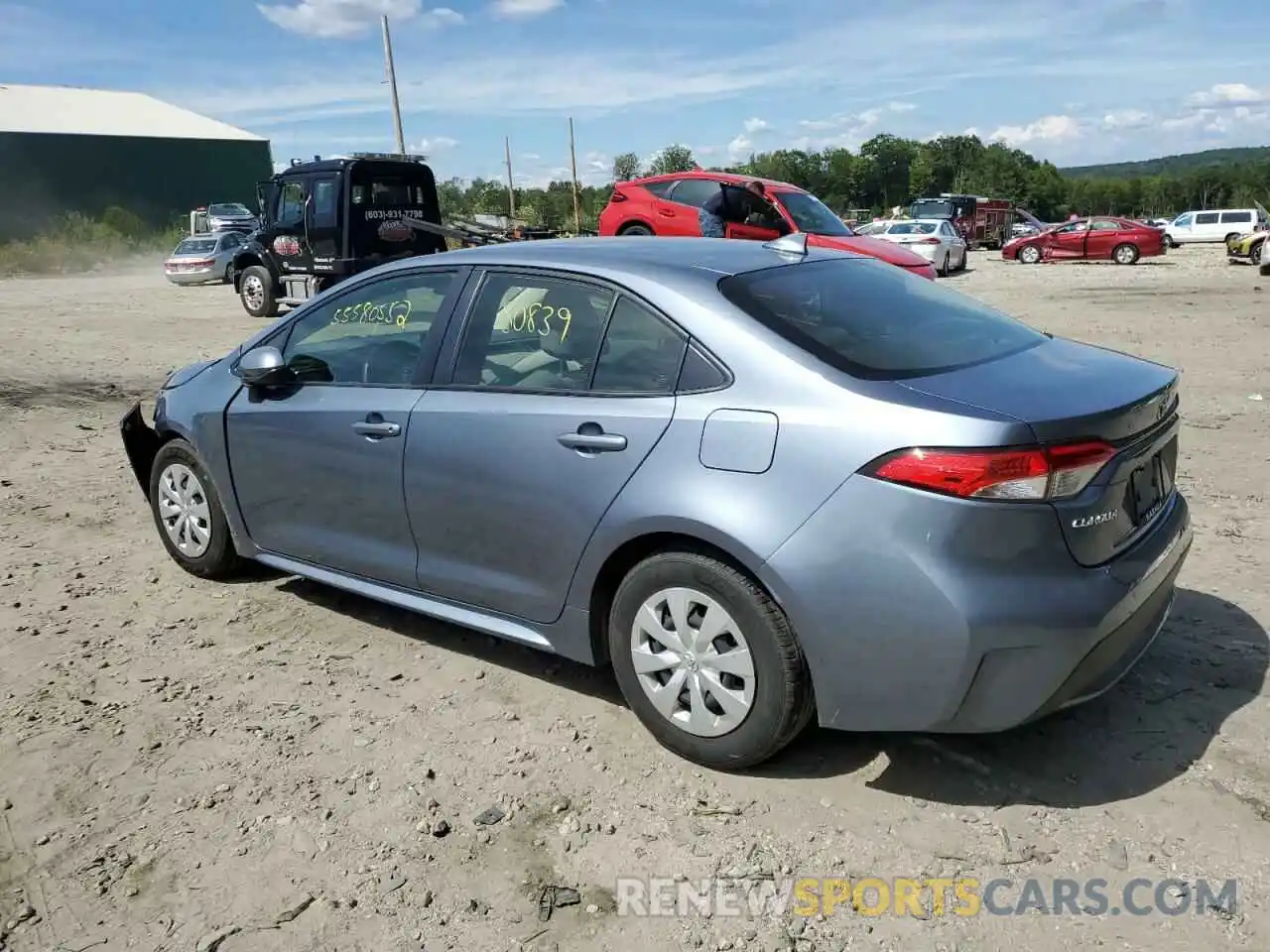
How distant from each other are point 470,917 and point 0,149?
59510 millimetres

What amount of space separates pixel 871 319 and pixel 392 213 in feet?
45.9

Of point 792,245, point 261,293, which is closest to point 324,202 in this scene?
point 261,293

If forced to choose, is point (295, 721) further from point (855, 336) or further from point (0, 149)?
point (0, 149)

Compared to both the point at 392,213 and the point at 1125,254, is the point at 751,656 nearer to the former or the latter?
the point at 392,213

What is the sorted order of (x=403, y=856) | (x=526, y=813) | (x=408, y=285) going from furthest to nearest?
(x=408, y=285) → (x=526, y=813) → (x=403, y=856)

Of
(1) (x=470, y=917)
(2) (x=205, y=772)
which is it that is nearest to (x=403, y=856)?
(1) (x=470, y=917)

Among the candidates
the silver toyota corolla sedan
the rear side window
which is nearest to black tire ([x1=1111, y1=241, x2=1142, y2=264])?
the rear side window

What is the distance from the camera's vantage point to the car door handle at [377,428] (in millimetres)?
3771

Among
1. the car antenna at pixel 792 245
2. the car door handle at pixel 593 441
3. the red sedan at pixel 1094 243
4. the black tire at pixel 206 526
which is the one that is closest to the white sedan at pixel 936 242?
the red sedan at pixel 1094 243

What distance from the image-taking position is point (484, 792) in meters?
3.16

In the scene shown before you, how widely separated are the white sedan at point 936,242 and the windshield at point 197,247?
16792mm

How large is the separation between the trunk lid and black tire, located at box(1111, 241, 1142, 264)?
26489mm

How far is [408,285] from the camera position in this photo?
4.03 m

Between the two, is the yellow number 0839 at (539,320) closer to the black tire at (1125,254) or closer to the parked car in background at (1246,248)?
the parked car in background at (1246,248)
